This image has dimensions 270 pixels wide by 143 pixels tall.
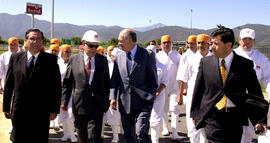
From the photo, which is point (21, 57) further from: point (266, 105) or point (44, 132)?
point (266, 105)

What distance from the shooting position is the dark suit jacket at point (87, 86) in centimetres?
476

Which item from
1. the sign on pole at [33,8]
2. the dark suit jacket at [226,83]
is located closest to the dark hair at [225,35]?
the dark suit jacket at [226,83]

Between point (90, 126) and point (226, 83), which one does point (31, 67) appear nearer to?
point (90, 126)

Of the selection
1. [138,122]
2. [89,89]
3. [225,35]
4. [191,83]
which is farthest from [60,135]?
[225,35]

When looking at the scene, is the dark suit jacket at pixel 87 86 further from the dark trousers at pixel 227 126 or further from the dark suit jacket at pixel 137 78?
the dark trousers at pixel 227 126

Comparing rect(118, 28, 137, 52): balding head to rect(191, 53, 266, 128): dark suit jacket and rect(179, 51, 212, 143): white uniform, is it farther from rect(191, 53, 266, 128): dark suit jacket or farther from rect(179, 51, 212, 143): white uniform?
rect(179, 51, 212, 143): white uniform

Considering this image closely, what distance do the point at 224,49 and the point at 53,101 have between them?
2525 mm

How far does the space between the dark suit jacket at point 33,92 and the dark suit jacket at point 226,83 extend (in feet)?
6.93

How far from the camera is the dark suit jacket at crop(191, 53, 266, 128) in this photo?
11.5 feet

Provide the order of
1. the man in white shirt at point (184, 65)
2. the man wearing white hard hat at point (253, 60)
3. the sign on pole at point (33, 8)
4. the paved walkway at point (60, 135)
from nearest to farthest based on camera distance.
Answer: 1. the man wearing white hard hat at point (253, 60)
2. the man in white shirt at point (184, 65)
3. the paved walkway at point (60, 135)
4. the sign on pole at point (33, 8)

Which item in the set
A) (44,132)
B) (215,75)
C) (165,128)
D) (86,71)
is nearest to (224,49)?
(215,75)

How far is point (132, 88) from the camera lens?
15.0ft

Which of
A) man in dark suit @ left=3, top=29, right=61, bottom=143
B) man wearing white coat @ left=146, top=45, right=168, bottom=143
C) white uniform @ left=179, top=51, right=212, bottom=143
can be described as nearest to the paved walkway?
man wearing white coat @ left=146, top=45, right=168, bottom=143

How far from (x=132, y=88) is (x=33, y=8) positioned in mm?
15539
